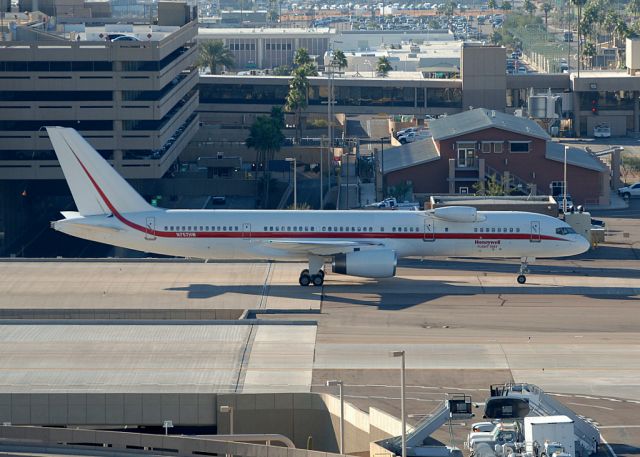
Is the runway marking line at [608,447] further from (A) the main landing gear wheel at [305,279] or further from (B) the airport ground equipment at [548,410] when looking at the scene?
(A) the main landing gear wheel at [305,279]

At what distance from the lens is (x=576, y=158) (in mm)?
114938

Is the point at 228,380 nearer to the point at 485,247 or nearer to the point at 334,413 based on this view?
the point at 334,413

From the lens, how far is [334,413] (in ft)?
172

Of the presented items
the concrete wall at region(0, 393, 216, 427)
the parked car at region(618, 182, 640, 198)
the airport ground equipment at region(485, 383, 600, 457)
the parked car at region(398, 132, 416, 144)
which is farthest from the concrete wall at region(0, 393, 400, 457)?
the parked car at region(398, 132, 416, 144)

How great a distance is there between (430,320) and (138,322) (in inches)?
536

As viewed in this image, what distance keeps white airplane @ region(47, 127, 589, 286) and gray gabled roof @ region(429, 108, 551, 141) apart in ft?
117

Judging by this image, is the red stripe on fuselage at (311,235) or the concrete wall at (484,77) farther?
the concrete wall at (484,77)

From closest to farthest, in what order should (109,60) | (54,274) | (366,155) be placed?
(54,274), (109,60), (366,155)

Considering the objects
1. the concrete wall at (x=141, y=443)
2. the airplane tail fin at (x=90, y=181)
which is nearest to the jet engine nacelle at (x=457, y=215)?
the airplane tail fin at (x=90, y=181)

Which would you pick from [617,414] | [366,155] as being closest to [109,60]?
[366,155]

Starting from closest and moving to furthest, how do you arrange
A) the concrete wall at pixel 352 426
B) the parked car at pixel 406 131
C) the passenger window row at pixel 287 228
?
1. the concrete wall at pixel 352 426
2. the passenger window row at pixel 287 228
3. the parked car at pixel 406 131

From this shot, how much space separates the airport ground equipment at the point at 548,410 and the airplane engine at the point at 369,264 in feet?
80.9

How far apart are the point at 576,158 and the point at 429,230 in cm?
4189

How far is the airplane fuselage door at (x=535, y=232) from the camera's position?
7619cm
